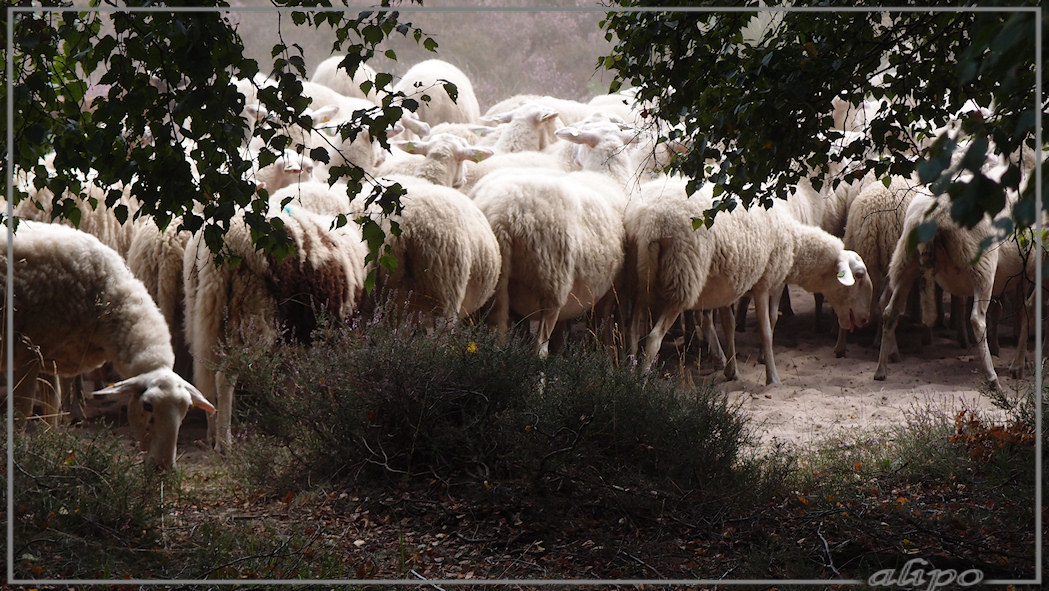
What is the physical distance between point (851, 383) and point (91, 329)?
13.1 feet

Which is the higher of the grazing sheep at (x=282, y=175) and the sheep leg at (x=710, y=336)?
the grazing sheep at (x=282, y=175)

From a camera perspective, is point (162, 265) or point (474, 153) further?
point (474, 153)

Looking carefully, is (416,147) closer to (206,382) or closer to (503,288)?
(503,288)

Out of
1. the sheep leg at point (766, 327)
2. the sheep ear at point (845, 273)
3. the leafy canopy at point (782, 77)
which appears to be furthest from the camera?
the sheep ear at point (845, 273)

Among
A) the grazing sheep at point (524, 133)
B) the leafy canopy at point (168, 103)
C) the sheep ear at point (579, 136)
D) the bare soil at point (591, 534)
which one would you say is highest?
the grazing sheep at point (524, 133)

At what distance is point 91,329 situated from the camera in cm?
461

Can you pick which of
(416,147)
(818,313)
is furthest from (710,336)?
(416,147)

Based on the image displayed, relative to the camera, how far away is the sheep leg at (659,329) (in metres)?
5.64

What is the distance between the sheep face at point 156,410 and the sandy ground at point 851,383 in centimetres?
260

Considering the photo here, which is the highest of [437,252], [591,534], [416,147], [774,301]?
[416,147]

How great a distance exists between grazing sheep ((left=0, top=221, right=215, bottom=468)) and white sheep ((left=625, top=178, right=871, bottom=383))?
285cm

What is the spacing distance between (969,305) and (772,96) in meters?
2.95

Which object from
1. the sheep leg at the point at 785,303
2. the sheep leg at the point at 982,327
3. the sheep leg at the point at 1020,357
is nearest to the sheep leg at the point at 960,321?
the sheep leg at the point at 982,327

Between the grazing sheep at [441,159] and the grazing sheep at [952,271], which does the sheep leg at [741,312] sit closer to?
the grazing sheep at [952,271]
